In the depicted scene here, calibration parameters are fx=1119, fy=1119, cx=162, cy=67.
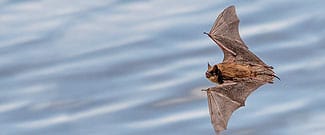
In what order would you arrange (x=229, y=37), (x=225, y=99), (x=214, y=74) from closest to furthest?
(x=214, y=74)
(x=225, y=99)
(x=229, y=37)

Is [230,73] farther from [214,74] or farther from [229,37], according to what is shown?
[229,37]

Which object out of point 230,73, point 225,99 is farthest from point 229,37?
point 230,73

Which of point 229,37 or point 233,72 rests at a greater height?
point 229,37

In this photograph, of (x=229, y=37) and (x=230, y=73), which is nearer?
(x=230, y=73)

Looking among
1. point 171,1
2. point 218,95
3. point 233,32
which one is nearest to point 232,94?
point 218,95

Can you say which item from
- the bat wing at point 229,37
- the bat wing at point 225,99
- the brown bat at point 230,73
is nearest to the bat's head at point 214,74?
the brown bat at point 230,73

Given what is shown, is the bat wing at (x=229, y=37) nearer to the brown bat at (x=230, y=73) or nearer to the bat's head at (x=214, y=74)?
the brown bat at (x=230, y=73)
